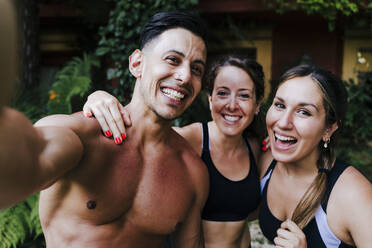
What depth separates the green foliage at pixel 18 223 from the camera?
3.49 metres

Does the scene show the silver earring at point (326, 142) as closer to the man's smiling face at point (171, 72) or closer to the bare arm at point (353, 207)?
the bare arm at point (353, 207)

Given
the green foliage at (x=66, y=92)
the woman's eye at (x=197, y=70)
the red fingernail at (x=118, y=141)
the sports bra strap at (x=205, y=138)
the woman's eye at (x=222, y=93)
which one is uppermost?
the woman's eye at (x=197, y=70)

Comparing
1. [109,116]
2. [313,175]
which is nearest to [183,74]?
[109,116]

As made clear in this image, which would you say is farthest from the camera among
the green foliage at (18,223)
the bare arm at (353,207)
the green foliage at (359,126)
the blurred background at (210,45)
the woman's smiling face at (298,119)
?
the green foliage at (359,126)

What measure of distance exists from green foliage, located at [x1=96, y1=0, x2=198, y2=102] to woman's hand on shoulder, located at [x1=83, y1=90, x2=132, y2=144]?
273 cm

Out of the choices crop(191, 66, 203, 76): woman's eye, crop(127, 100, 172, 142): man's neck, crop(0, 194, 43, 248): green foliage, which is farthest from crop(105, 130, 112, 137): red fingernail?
crop(0, 194, 43, 248): green foliage

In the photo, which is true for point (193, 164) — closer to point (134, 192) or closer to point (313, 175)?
point (134, 192)

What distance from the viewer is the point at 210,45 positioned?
5613 millimetres

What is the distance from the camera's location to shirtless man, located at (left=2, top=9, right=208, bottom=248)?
1.57 m

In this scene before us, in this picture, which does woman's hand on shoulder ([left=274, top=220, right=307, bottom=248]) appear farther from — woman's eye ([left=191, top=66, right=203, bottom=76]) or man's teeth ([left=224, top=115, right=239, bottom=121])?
woman's eye ([left=191, top=66, right=203, bottom=76])

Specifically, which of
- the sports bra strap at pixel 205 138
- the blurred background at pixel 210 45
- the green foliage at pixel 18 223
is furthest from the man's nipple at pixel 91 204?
the blurred background at pixel 210 45

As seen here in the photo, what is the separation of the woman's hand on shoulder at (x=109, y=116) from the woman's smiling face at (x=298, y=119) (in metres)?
0.94

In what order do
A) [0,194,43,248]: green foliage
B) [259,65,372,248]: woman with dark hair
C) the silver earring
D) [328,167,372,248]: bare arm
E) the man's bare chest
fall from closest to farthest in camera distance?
the man's bare chest, [328,167,372,248]: bare arm, [259,65,372,248]: woman with dark hair, the silver earring, [0,194,43,248]: green foliage

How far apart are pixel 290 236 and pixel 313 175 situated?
43cm
